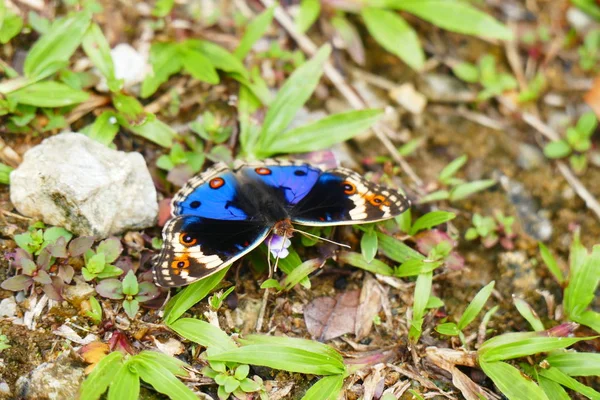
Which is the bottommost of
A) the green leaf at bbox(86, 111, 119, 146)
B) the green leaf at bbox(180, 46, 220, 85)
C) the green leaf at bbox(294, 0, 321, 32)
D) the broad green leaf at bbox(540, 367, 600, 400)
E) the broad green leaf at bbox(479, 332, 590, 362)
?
the broad green leaf at bbox(540, 367, 600, 400)

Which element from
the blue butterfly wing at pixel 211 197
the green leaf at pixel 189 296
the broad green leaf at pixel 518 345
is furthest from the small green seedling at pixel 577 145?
the green leaf at pixel 189 296

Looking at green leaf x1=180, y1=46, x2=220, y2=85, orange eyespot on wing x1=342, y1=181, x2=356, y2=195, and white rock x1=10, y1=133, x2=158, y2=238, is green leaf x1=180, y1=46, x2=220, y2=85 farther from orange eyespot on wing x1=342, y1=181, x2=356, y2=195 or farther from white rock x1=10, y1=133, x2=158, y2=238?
orange eyespot on wing x1=342, y1=181, x2=356, y2=195

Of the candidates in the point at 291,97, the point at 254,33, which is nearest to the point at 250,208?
the point at 291,97

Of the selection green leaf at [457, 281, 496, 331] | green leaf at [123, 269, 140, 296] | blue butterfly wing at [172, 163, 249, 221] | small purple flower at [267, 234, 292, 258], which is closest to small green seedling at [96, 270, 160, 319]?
green leaf at [123, 269, 140, 296]

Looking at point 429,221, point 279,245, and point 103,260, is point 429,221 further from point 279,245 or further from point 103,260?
point 103,260

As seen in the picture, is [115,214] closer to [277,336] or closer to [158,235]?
[158,235]

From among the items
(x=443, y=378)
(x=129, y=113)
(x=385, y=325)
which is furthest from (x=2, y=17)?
(x=443, y=378)
